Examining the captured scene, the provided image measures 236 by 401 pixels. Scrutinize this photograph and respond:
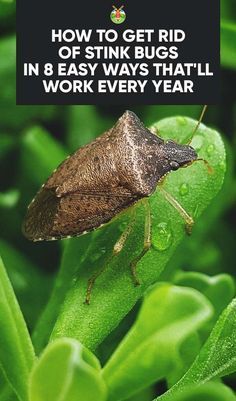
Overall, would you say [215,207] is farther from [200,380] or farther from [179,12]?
[200,380]

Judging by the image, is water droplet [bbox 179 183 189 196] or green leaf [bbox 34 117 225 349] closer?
green leaf [bbox 34 117 225 349]

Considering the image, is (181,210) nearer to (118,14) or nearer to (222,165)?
(222,165)

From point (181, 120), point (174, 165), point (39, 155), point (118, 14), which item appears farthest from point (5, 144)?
point (181, 120)

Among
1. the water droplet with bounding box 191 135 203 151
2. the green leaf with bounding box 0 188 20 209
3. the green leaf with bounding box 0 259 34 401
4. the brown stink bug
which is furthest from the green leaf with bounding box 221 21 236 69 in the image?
the green leaf with bounding box 0 259 34 401

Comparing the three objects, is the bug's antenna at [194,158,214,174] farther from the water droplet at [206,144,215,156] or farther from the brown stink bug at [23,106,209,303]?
the brown stink bug at [23,106,209,303]

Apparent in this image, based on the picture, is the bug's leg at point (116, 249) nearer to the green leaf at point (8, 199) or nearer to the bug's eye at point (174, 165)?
the bug's eye at point (174, 165)

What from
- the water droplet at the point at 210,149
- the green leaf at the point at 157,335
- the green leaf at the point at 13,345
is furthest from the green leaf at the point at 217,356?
Result: the water droplet at the point at 210,149

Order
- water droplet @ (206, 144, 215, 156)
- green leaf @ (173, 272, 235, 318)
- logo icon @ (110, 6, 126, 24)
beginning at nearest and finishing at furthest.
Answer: green leaf @ (173, 272, 235, 318)
water droplet @ (206, 144, 215, 156)
logo icon @ (110, 6, 126, 24)
